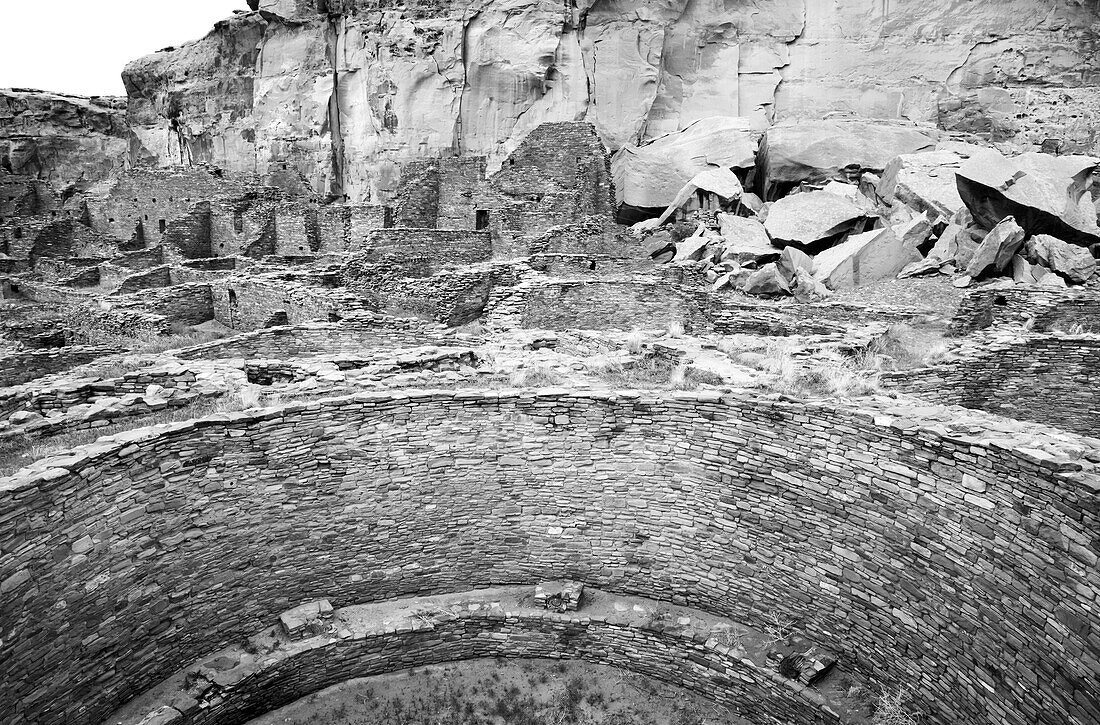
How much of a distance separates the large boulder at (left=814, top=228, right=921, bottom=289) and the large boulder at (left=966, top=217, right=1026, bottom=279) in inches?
61.3

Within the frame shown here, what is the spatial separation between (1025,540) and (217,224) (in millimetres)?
25241

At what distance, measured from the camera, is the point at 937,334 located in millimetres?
12602

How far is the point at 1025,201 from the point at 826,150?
6.49 metres

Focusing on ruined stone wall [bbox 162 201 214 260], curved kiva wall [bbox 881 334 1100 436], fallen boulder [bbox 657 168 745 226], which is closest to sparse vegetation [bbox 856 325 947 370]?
curved kiva wall [bbox 881 334 1100 436]

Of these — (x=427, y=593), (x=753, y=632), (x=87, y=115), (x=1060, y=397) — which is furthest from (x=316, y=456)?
(x=87, y=115)

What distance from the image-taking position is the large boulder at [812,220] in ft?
57.7

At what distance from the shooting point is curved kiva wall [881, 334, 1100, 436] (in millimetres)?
9781

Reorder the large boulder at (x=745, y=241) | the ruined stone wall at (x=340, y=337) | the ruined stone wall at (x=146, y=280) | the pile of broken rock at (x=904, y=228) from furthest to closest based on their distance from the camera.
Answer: the ruined stone wall at (x=146, y=280) → the large boulder at (x=745, y=241) → the pile of broken rock at (x=904, y=228) → the ruined stone wall at (x=340, y=337)

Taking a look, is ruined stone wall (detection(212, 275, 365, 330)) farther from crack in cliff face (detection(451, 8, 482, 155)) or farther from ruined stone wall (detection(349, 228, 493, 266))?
crack in cliff face (detection(451, 8, 482, 155))

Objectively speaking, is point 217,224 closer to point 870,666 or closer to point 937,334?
point 937,334

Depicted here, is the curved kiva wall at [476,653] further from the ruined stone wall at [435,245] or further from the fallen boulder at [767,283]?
the ruined stone wall at [435,245]

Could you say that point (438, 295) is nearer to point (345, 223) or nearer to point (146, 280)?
point (146, 280)

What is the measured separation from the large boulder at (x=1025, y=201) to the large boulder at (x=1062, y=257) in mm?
767

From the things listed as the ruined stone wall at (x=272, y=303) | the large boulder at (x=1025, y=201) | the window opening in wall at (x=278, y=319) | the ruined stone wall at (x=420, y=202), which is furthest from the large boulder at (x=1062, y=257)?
the ruined stone wall at (x=420, y=202)
